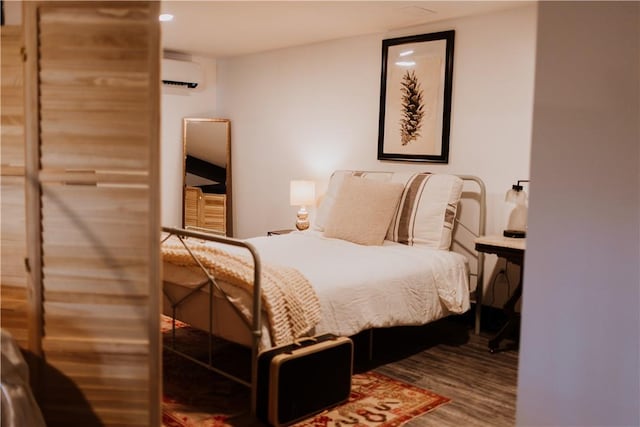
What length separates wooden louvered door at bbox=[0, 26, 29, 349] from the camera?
84.7 inches

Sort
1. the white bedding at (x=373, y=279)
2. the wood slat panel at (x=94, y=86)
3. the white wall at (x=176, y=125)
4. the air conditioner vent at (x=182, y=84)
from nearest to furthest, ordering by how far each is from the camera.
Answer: the wood slat panel at (x=94, y=86)
the white bedding at (x=373, y=279)
the air conditioner vent at (x=182, y=84)
the white wall at (x=176, y=125)

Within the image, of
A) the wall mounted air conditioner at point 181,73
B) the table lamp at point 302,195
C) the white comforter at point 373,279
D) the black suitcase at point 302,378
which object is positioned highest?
the wall mounted air conditioner at point 181,73

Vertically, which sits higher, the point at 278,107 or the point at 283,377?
the point at 278,107

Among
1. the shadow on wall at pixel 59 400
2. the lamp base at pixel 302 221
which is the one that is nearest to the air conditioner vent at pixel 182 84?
the lamp base at pixel 302 221

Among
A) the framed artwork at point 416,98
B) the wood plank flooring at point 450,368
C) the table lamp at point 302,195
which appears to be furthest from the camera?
the table lamp at point 302,195

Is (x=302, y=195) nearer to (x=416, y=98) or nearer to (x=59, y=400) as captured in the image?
(x=416, y=98)

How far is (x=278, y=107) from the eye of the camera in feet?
19.6

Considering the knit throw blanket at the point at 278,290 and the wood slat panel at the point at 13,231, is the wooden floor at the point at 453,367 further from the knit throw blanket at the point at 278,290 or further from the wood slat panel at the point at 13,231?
the wood slat panel at the point at 13,231

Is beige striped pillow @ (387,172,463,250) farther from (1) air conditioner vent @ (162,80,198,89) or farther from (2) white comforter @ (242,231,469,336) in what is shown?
(1) air conditioner vent @ (162,80,198,89)

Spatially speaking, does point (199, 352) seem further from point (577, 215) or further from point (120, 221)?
point (577, 215)

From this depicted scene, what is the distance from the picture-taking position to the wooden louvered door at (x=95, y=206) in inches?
79.0

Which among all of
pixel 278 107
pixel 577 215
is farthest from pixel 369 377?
pixel 278 107

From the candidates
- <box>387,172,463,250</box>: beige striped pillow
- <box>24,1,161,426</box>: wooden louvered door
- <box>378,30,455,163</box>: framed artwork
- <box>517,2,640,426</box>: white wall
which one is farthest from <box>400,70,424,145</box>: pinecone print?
<box>517,2,640,426</box>: white wall

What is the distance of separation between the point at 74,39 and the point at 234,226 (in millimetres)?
4613
